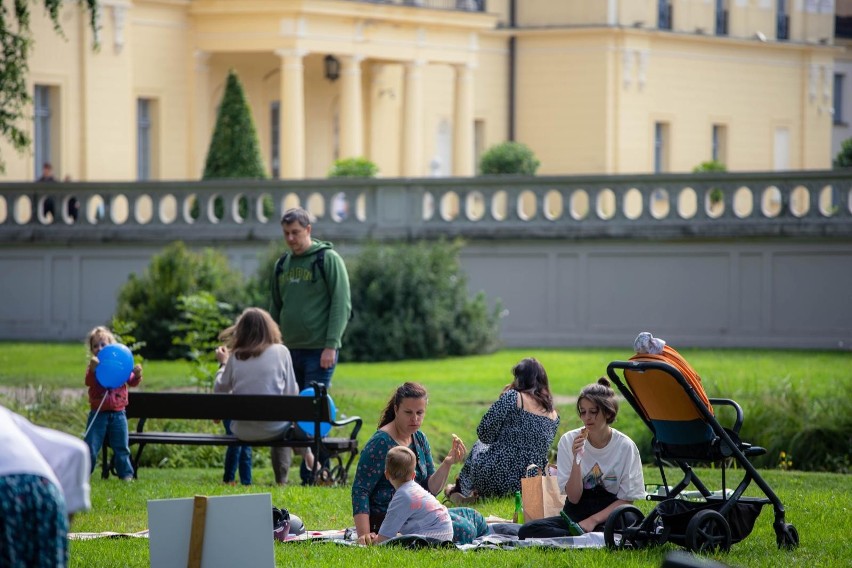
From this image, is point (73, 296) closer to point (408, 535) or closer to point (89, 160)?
point (89, 160)

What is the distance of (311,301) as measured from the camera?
1301cm

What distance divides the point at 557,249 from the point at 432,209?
79.2 inches

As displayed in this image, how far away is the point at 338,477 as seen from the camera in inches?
508

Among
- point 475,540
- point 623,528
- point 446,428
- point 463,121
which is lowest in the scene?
point 446,428

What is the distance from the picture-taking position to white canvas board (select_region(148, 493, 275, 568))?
7555mm

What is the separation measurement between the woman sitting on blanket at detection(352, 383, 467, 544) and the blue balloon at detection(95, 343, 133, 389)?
301 cm

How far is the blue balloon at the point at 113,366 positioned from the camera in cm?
1178

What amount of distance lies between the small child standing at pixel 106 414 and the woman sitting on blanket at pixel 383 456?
3454 mm

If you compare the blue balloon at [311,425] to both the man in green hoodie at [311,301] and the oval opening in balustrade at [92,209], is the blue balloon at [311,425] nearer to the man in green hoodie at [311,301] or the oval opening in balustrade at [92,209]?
→ the man in green hoodie at [311,301]

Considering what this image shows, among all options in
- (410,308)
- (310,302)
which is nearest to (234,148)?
(410,308)

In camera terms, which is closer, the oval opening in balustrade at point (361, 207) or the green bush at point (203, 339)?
the green bush at point (203, 339)

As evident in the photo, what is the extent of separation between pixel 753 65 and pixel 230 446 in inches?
1856

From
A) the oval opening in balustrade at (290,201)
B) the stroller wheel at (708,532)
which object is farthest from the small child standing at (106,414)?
the oval opening in balustrade at (290,201)

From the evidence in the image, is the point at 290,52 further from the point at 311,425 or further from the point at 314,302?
the point at 311,425
